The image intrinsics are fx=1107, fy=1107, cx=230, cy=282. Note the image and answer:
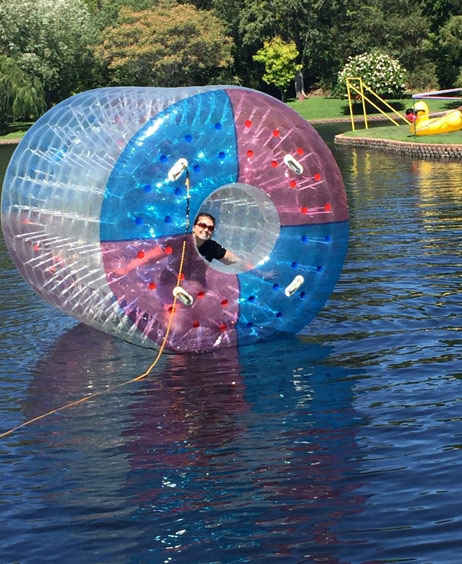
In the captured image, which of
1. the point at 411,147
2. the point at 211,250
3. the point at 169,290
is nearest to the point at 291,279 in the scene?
the point at 211,250

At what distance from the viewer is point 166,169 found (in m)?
11.4

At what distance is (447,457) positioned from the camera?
886 cm

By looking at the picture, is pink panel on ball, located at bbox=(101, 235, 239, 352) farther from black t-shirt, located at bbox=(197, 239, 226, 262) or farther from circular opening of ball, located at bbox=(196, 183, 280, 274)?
circular opening of ball, located at bbox=(196, 183, 280, 274)

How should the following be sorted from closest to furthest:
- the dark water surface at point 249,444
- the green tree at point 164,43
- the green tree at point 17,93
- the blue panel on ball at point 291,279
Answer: the dark water surface at point 249,444
the blue panel on ball at point 291,279
the green tree at point 17,93
the green tree at point 164,43

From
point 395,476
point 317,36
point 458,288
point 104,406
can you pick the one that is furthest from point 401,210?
point 317,36

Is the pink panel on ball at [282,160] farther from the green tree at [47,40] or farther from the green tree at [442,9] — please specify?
the green tree at [47,40]

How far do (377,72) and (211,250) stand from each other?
53771 mm

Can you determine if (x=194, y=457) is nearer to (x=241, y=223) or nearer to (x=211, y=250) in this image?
(x=211, y=250)

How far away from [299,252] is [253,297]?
0.71 meters

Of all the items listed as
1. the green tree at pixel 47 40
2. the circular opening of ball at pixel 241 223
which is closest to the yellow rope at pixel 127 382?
the circular opening of ball at pixel 241 223

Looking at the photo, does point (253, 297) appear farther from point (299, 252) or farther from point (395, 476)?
point (395, 476)

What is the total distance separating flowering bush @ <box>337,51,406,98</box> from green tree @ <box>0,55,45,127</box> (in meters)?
18.4

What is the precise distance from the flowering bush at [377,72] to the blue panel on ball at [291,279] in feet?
168

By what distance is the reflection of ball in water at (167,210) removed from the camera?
11438mm
